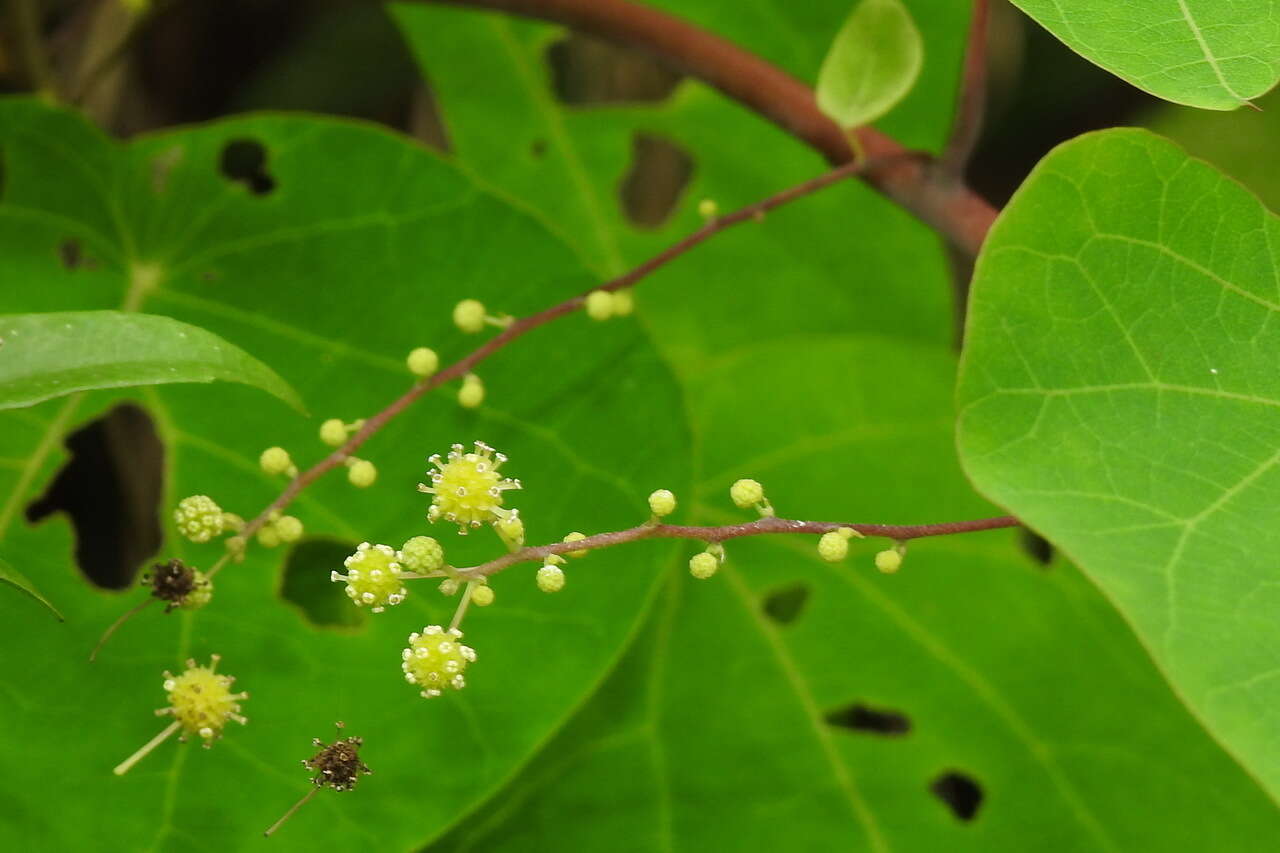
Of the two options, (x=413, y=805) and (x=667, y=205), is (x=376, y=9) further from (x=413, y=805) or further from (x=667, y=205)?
(x=413, y=805)

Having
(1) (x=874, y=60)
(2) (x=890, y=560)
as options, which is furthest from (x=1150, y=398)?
(1) (x=874, y=60)

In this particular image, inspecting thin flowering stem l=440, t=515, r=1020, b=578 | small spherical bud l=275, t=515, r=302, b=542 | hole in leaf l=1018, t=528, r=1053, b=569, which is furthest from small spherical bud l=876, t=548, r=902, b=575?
hole in leaf l=1018, t=528, r=1053, b=569

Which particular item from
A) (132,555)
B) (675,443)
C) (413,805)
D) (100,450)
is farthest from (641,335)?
(100,450)

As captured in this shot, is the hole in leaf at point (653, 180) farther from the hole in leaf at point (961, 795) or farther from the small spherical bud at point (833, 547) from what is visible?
the small spherical bud at point (833, 547)

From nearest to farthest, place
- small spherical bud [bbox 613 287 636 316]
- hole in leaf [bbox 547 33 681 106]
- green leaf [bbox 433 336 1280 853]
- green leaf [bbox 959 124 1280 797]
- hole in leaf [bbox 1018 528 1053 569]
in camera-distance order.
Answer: green leaf [bbox 959 124 1280 797] → small spherical bud [bbox 613 287 636 316] → green leaf [bbox 433 336 1280 853] → hole in leaf [bbox 1018 528 1053 569] → hole in leaf [bbox 547 33 681 106]

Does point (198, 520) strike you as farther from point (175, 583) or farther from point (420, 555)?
point (420, 555)

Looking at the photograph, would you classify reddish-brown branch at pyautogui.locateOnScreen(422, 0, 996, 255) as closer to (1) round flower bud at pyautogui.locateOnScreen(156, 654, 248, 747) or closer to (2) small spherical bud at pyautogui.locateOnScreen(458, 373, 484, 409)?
(2) small spherical bud at pyautogui.locateOnScreen(458, 373, 484, 409)

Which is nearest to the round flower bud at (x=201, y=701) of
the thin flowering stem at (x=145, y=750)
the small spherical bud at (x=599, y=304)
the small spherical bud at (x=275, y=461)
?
the thin flowering stem at (x=145, y=750)
